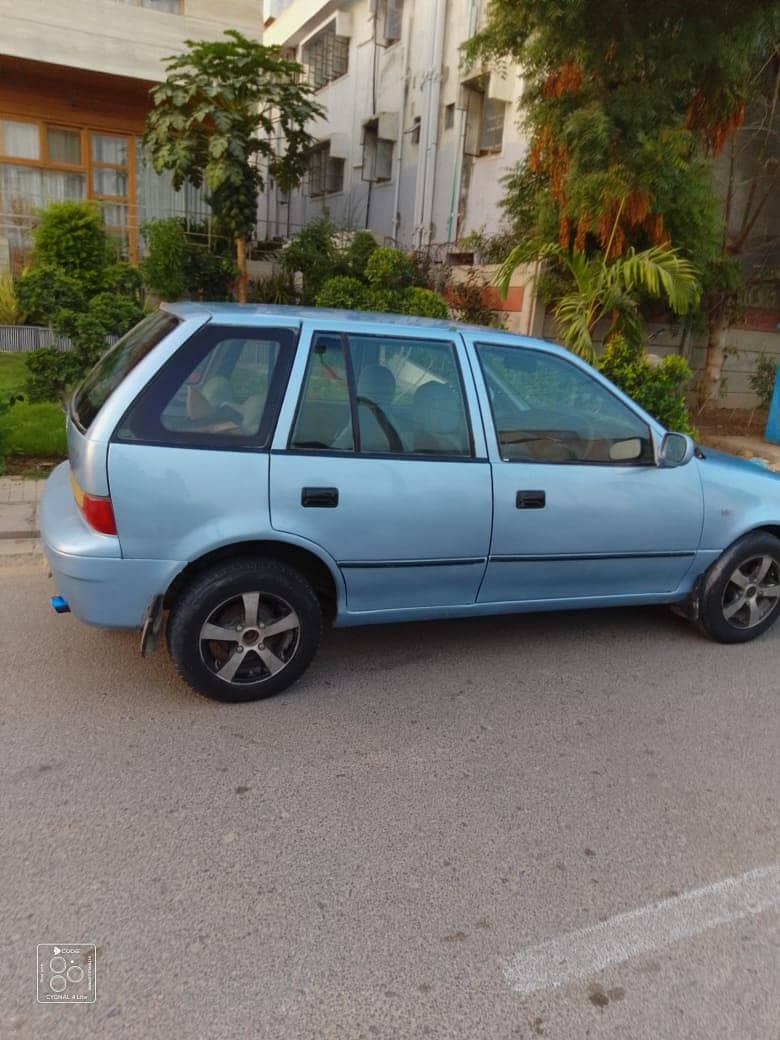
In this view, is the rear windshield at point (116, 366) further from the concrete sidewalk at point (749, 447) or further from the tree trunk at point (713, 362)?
the tree trunk at point (713, 362)

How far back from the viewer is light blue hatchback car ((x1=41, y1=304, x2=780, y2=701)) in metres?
3.29

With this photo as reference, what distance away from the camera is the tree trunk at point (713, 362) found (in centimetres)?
1096

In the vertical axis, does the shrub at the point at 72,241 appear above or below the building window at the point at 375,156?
below

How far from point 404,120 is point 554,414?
1287 centimetres

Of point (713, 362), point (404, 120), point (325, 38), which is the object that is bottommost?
point (713, 362)

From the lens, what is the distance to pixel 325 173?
18.9 meters

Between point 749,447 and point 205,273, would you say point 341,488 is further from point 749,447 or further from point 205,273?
point 205,273

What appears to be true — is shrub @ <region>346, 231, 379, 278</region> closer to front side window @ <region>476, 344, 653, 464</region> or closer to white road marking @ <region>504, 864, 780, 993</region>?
front side window @ <region>476, 344, 653, 464</region>

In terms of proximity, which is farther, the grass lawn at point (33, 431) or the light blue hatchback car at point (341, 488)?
the grass lawn at point (33, 431)

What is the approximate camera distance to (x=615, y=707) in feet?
12.4

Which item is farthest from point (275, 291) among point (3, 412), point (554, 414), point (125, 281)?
point (554, 414)

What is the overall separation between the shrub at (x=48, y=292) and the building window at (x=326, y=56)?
13664mm

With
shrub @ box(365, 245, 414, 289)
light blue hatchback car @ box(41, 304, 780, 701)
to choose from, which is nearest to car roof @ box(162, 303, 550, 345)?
light blue hatchback car @ box(41, 304, 780, 701)

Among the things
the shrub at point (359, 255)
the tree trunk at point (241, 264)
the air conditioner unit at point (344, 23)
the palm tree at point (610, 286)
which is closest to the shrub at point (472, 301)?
the palm tree at point (610, 286)
